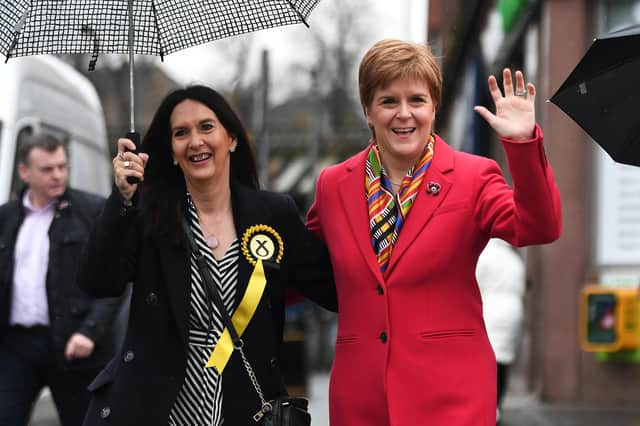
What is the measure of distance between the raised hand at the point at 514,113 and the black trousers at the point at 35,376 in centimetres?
350

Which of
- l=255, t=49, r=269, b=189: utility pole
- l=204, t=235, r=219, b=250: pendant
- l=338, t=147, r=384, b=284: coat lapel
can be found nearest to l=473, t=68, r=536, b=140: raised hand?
l=338, t=147, r=384, b=284: coat lapel

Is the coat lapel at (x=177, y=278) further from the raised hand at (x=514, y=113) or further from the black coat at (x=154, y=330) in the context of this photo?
the raised hand at (x=514, y=113)

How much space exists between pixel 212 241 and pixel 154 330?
382 mm

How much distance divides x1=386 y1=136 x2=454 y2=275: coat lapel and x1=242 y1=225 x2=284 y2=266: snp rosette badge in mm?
498

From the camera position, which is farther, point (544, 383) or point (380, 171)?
point (544, 383)

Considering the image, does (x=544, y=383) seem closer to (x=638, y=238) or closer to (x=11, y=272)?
(x=638, y=238)

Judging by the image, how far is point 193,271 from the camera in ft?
15.3

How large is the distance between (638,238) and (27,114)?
5.67m

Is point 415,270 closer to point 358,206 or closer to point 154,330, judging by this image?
point 358,206

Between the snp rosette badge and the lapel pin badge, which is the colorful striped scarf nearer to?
the lapel pin badge

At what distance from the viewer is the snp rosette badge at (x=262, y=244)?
476 cm

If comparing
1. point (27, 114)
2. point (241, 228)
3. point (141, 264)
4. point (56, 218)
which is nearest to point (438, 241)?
A: point (241, 228)

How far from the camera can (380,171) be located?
185 inches

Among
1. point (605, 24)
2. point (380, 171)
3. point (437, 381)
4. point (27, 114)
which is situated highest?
point (605, 24)
